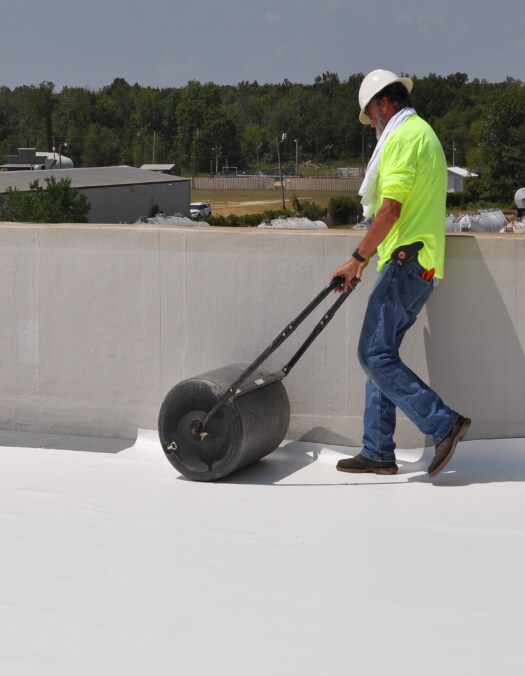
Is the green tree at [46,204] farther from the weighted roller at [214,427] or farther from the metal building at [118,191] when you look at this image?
the weighted roller at [214,427]

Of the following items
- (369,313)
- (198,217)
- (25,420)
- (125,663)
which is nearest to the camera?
(125,663)

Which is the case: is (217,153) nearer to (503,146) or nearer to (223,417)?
(503,146)

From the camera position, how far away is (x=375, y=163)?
505 centimetres

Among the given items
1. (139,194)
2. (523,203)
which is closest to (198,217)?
(139,194)

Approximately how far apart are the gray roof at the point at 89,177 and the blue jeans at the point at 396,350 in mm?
69921

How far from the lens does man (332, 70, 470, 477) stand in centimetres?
492

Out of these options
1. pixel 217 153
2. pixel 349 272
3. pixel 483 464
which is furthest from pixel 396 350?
pixel 217 153

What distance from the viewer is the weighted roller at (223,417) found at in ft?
17.0

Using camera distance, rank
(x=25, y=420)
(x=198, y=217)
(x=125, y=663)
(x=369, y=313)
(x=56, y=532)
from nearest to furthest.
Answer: (x=125, y=663) < (x=56, y=532) < (x=369, y=313) < (x=25, y=420) < (x=198, y=217)

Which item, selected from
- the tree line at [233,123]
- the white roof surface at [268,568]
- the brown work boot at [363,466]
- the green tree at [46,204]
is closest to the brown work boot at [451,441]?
the white roof surface at [268,568]

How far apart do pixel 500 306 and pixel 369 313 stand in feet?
2.56

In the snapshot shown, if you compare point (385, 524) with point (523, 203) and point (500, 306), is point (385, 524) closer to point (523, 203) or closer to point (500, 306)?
point (500, 306)

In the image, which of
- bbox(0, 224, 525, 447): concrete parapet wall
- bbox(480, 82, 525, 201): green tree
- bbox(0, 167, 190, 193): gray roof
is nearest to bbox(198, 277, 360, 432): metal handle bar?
bbox(0, 224, 525, 447): concrete parapet wall

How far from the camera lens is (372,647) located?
3.39 meters
